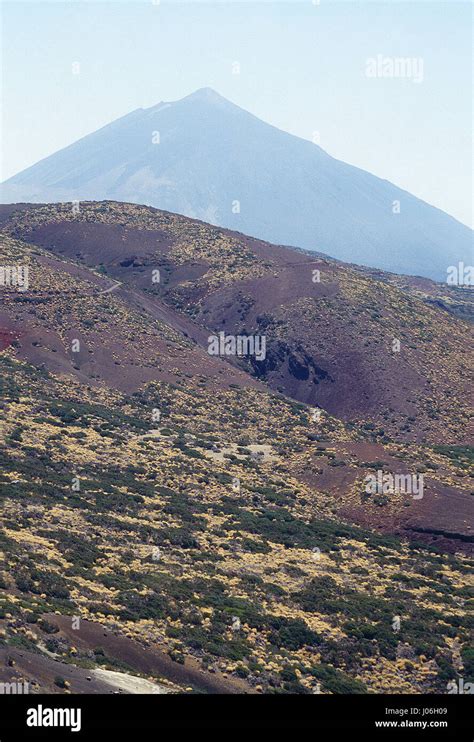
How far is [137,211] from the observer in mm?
118750

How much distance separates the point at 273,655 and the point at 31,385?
120ft

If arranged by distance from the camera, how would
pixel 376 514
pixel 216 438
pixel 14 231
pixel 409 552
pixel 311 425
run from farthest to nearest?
pixel 14 231
pixel 311 425
pixel 216 438
pixel 376 514
pixel 409 552

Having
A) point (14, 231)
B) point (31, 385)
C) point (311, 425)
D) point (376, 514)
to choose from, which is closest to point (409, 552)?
point (376, 514)

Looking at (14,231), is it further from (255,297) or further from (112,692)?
(112,692)

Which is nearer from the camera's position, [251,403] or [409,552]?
[409,552]

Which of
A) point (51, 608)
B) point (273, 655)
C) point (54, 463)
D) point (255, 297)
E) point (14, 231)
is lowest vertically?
point (273, 655)

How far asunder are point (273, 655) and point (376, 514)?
2050 centimetres

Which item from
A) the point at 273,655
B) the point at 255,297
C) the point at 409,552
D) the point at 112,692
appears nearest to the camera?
the point at 112,692

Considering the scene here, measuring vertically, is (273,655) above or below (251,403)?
below
